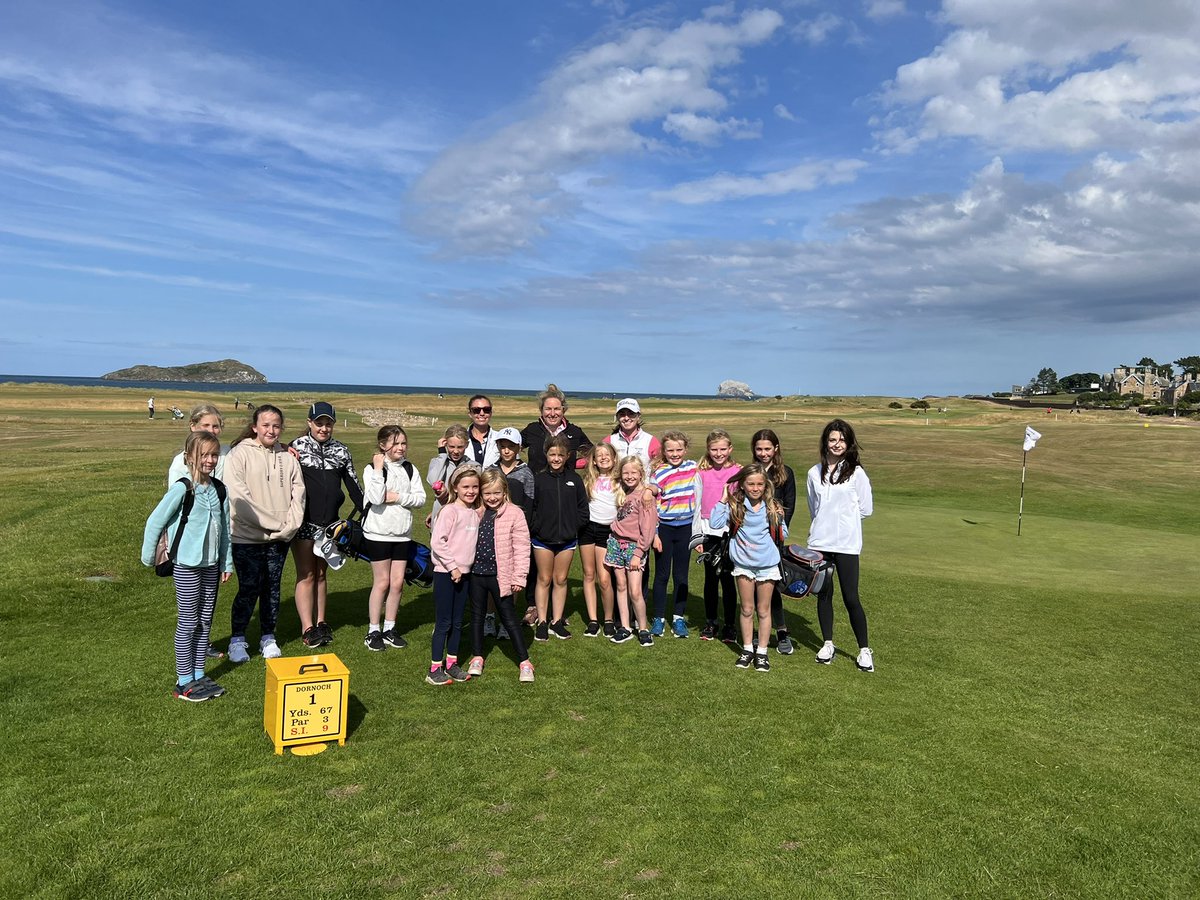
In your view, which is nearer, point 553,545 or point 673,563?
point 553,545

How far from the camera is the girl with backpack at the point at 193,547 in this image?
18.9 ft

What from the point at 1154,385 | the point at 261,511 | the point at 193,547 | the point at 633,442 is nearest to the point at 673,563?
the point at 633,442

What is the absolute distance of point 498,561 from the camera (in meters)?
6.61

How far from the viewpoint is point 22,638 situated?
7.19m

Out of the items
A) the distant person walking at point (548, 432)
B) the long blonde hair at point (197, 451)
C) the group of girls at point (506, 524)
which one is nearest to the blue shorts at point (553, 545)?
the group of girls at point (506, 524)

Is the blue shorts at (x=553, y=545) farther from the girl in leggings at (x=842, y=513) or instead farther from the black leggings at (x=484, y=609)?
the girl in leggings at (x=842, y=513)

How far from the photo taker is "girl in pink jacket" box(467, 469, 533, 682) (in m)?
6.58

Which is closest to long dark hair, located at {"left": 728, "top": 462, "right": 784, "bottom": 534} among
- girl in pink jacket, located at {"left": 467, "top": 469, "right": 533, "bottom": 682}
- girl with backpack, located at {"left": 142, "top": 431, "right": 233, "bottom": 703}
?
girl in pink jacket, located at {"left": 467, "top": 469, "right": 533, "bottom": 682}

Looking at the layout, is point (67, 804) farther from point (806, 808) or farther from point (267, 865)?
point (806, 808)

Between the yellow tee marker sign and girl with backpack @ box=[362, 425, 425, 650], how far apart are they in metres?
2.18

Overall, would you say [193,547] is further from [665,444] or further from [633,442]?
[665,444]

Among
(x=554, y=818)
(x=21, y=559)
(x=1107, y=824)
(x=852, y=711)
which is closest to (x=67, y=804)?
(x=554, y=818)

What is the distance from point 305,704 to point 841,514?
5.02m

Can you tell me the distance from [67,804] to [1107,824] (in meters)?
6.15
